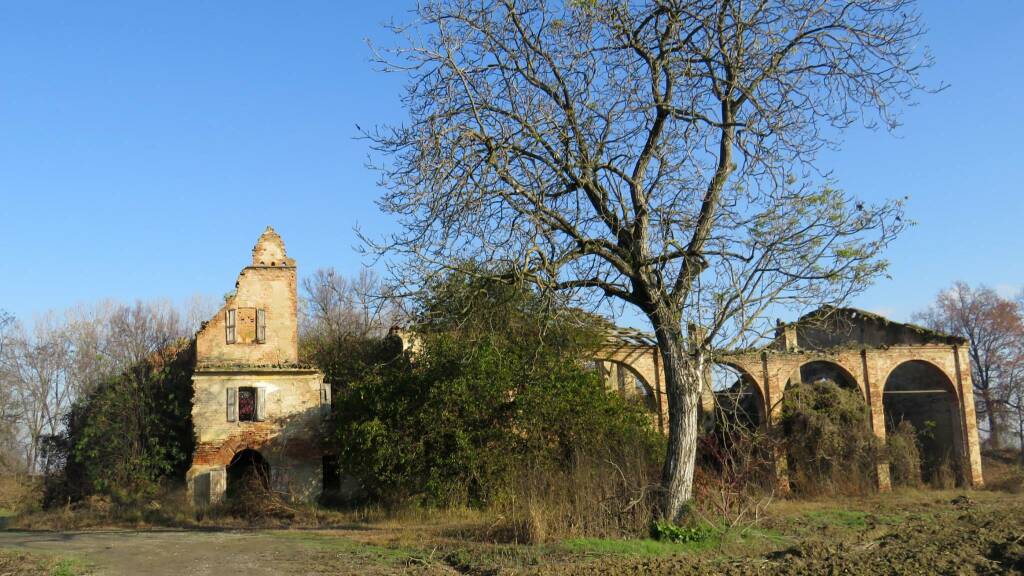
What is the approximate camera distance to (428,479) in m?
21.5

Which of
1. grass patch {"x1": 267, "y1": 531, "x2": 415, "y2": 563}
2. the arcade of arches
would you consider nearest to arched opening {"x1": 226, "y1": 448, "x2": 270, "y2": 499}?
grass patch {"x1": 267, "y1": 531, "x2": 415, "y2": 563}

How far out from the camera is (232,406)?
84.1 feet

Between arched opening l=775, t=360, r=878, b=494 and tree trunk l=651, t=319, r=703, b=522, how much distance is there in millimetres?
13387

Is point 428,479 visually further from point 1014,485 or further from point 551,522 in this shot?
point 1014,485

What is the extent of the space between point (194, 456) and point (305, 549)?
11999mm

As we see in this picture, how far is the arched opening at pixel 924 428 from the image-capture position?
2869 cm

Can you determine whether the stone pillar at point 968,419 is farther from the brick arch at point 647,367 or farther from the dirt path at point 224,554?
the dirt path at point 224,554

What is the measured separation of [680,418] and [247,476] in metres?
14.6

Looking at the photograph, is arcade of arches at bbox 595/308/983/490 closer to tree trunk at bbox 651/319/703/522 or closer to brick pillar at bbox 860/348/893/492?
brick pillar at bbox 860/348/893/492

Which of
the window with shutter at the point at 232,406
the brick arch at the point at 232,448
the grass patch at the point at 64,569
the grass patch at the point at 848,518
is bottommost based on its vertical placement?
the grass patch at the point at 848,518

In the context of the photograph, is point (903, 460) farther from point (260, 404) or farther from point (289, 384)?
point (260, 404)

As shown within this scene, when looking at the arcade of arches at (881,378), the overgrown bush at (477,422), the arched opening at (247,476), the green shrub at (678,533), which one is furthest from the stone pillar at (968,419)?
the arched opening at (247,476)

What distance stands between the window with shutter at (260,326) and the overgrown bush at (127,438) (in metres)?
2.89

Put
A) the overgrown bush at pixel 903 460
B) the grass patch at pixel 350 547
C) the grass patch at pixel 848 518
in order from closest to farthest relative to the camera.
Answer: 1. the grass patch at pixel 350 547
2. the grass patch at pixel 848 518
3. the overgrown bush at pixel 903 460
